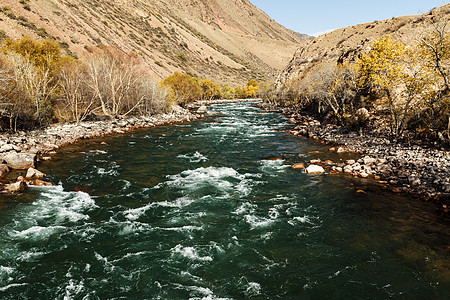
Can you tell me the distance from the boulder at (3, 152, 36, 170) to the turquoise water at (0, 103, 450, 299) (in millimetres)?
2326

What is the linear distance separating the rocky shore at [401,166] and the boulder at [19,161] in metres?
22.0

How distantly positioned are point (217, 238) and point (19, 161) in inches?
651

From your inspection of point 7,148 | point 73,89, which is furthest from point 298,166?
point 73,89

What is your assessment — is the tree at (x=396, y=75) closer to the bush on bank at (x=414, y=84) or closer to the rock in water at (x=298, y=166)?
the bush on bank at (x=414, y=84)

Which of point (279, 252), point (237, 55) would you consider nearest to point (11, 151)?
point (279, 252)

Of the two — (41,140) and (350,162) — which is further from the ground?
(350,162)

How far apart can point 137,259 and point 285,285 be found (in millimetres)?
5279

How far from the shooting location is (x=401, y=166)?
16438mm

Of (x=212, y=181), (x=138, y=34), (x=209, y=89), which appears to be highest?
(x=138, y=34)

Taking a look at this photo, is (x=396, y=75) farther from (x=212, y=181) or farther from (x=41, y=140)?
(x=41, y=140)

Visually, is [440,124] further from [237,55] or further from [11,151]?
[237,55]

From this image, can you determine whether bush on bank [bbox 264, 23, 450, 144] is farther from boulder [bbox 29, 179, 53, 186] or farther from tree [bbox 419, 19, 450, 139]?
boulder [bbox 29, 179, 53, 186]

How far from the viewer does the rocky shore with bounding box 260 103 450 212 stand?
13320 millimetres

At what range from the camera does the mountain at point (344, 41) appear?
152 feet
